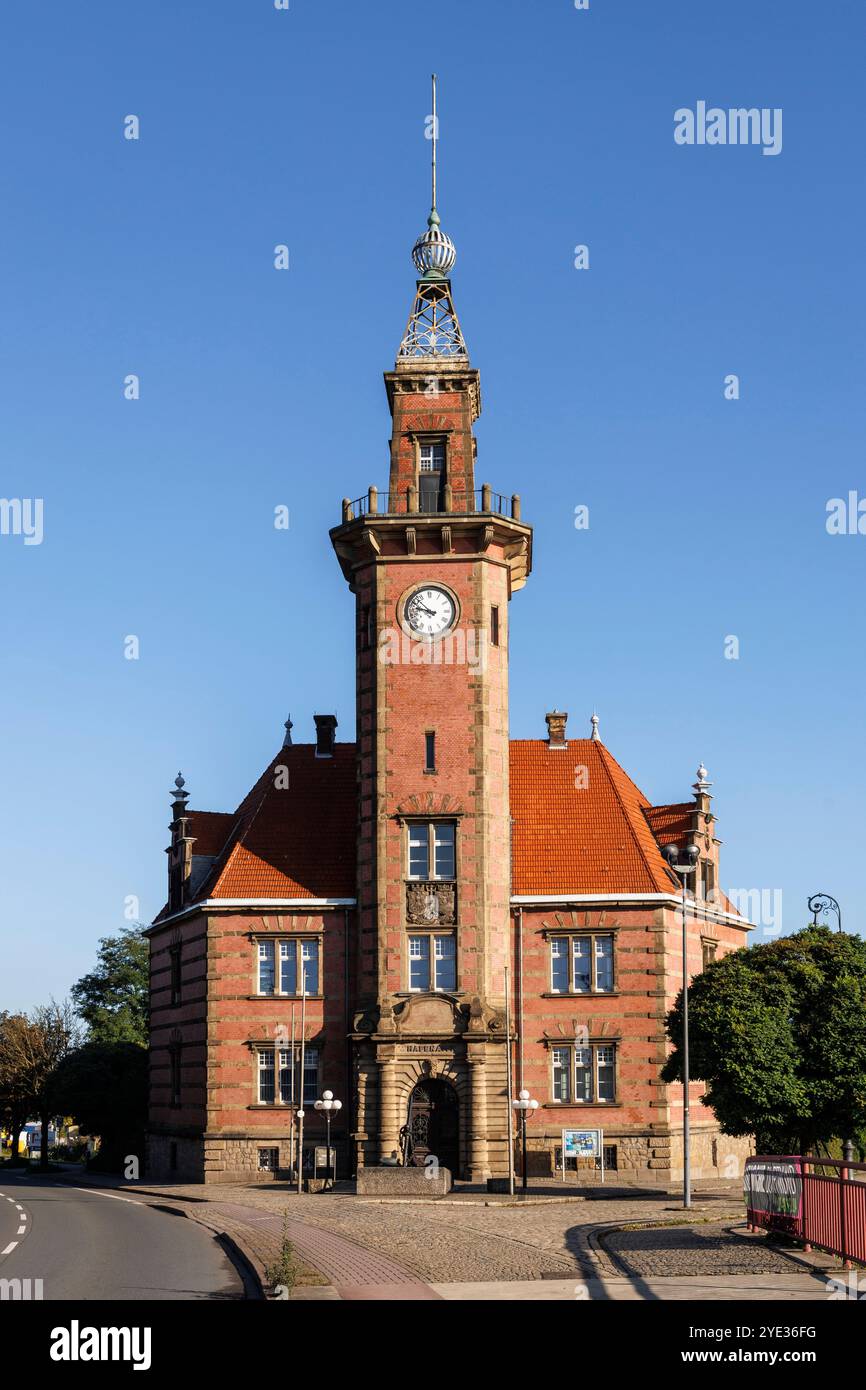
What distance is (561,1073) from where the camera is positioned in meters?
57.9

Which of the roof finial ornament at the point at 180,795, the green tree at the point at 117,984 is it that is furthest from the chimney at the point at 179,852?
the green tree at the point at 117,984

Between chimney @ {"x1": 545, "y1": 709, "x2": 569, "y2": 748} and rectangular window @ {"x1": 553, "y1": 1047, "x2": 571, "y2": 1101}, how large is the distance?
1286 centimetres

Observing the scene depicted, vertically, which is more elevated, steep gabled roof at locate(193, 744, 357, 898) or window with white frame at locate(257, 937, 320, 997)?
steep gabled roof at locate(193, 744, 357, 898)

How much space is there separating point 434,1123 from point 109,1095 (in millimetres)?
25748

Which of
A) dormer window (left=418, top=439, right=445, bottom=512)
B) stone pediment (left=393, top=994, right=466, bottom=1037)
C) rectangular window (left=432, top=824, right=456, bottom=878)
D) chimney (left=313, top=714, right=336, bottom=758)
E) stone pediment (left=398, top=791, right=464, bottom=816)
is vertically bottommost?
stone pediment (left=393, top=994, right=466, bottom=1037)

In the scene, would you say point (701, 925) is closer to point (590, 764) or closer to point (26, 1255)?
point (590, 764)

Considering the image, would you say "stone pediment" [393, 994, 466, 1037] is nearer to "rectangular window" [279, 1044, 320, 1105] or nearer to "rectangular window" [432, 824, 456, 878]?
"rectangular window" [432, 824, 456, 878]

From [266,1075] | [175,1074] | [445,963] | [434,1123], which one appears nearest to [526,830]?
[445,963]

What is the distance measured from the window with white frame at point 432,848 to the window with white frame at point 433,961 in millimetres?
2212

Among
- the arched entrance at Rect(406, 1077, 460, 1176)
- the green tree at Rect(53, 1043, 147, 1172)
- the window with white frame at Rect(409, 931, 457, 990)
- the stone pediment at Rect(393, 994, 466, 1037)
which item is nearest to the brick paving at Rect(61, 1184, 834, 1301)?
the arched entrance at Rect(406, 1077, 460, 1176)

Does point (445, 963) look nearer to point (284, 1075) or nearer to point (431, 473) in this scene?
point (284, 1075)

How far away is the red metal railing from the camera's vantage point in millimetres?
23828
